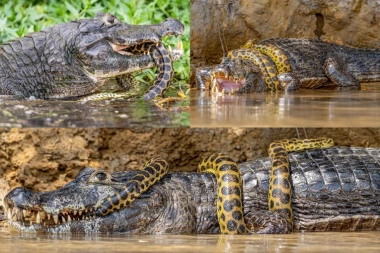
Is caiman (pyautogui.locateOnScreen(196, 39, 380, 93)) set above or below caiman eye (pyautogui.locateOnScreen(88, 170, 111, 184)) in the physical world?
above

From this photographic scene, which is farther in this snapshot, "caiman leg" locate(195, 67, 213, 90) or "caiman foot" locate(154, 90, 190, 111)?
"caiman leg" locate(195, 67, 213, 90)

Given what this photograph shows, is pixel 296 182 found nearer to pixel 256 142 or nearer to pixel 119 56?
pixel 256 142

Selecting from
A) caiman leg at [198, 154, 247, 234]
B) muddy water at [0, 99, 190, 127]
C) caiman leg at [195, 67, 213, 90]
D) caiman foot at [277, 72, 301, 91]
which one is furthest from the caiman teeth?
caiman foot at [277, 72, 301, 91]

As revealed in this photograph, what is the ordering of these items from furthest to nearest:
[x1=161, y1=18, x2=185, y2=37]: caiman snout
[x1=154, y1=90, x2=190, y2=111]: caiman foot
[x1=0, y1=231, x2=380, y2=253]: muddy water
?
[x1=161, y1=18, x2=185, y2=37]: caiman snout, [x1=154, y1=90, x2=190, y2=111]: caiman foot, [x1=0, y1=231, x2=380, y2=253]: muddy water

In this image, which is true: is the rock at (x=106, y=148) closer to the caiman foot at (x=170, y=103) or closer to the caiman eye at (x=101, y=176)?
the caiman foot at (x=170, y=103)

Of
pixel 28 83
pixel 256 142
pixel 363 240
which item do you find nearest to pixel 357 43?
pixel 256 142

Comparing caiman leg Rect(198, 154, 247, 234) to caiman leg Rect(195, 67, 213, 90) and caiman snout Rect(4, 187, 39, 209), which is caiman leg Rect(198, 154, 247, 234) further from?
caiman leg Rect(195, 67, 213, 90)

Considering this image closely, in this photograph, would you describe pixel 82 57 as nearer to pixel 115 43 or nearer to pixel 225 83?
pixel 115 43
